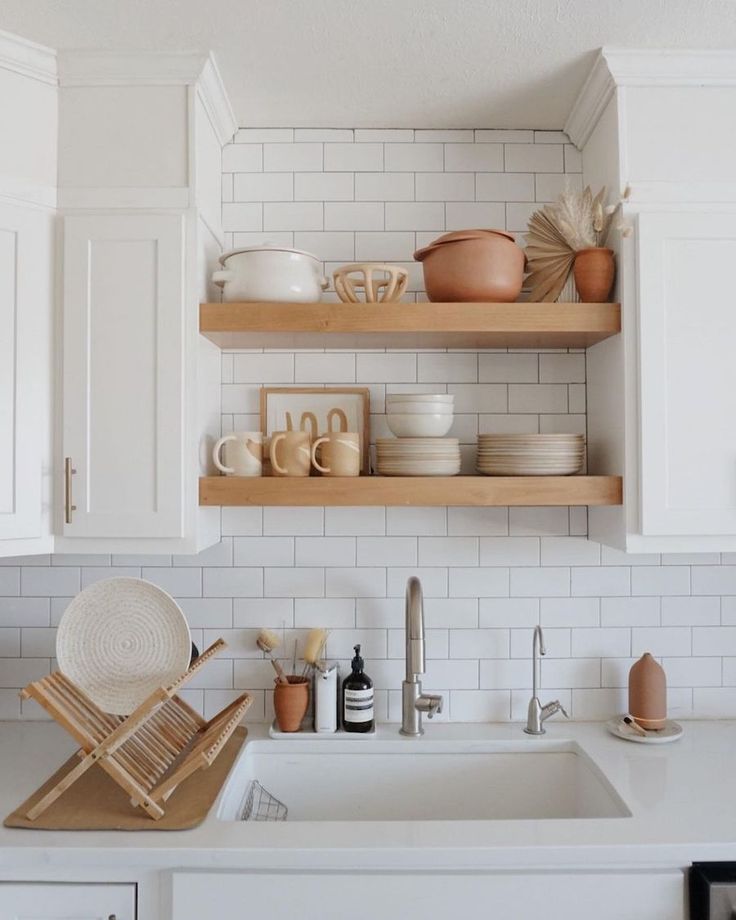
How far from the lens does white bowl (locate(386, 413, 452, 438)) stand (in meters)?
1.78

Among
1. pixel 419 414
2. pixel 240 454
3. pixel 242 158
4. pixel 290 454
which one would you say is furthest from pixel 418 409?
pixel 242 158

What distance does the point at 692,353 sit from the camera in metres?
1.69

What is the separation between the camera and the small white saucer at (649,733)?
6.06ft

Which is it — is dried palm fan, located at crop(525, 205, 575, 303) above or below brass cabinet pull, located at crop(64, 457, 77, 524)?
above

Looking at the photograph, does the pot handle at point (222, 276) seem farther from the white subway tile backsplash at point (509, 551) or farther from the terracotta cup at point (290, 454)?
the white subway tile backsplash at point (509, 551)

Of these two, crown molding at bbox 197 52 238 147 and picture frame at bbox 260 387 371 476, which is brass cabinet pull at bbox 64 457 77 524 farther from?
crown molding at bbox 197 52 238 147

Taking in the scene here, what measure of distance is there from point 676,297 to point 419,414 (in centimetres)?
64

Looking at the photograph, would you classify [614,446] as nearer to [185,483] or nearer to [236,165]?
[185,483]

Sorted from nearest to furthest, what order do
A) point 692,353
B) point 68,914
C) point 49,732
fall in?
point 68,914, point 692,353, point 49,732

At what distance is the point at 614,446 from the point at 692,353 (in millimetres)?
A: 278

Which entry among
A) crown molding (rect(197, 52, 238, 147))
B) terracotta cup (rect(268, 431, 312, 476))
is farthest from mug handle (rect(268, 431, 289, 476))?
crown molding (rect(197, 52, 238, 147))

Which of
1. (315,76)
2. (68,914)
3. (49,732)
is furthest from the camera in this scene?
(49,732)

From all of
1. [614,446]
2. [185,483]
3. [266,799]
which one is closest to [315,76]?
[185,483]

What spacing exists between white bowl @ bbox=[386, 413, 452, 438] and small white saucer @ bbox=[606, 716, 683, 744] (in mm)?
891
